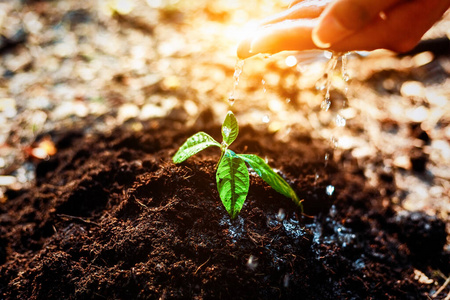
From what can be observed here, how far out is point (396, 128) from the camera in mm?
3125

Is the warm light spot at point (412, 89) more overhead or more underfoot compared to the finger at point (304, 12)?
more underfoot

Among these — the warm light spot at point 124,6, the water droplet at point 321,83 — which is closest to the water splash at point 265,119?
the water droplet at point 321,83

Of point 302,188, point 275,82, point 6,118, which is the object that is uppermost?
point 275,82

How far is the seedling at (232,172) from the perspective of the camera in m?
1.54

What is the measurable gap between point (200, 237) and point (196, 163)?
47 centimetres

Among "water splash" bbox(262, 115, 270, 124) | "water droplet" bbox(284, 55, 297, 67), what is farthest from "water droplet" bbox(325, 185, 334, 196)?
"water droplet" bbox(284, 55, 297, 67)

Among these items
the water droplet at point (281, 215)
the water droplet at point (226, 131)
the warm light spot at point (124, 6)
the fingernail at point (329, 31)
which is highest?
the fingernail at point (329, 31)

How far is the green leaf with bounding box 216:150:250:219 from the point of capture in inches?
60.2

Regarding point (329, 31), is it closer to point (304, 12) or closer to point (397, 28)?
point (397, 28)

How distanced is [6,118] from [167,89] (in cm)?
170

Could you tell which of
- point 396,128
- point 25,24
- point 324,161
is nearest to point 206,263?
point 324,161

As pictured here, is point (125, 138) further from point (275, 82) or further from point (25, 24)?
point (25, 24)

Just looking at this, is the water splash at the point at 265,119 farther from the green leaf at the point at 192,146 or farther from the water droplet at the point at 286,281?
the water droplet at the point at 286,281

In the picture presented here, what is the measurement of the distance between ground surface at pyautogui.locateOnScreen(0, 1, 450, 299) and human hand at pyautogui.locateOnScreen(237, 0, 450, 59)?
82 cm
